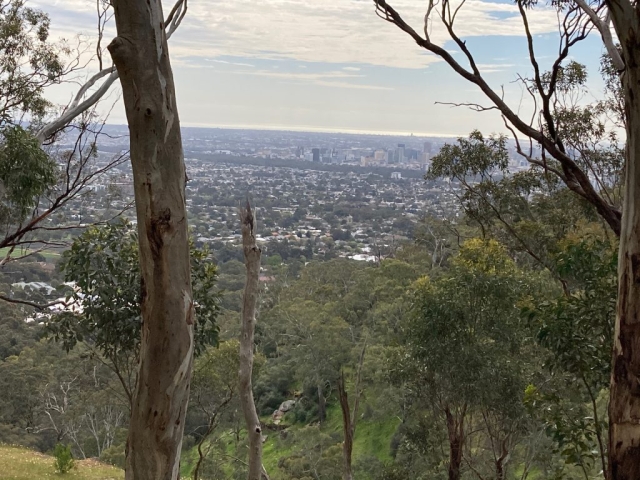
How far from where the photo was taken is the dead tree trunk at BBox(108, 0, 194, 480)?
226 centimetres

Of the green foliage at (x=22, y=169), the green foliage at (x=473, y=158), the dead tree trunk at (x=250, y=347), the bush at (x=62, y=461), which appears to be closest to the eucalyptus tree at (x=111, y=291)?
the dead tree trunk at (x=250, y=347)

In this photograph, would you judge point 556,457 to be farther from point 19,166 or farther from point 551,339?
point 19,166

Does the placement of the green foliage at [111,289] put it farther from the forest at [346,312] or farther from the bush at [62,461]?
the bush at [62,461]

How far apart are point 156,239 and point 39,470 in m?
6.38

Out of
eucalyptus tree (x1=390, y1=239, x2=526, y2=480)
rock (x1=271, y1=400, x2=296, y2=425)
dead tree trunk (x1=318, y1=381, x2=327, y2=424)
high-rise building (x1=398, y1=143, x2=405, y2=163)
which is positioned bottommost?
rock (x1=271, y1=400, x2=296, y2=425)

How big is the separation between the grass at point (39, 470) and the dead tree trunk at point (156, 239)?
532cm

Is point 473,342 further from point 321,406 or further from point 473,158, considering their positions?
point 321,406

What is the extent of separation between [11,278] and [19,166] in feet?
63.3

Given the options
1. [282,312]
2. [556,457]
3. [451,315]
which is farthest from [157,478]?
[282,312]

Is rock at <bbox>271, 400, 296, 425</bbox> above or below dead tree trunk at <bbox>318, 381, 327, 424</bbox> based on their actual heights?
below

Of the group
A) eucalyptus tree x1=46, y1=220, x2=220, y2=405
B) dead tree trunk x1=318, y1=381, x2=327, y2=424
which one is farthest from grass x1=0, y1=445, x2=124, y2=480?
dead tree trunk x1=318, y1=381, x2=327, y2=424

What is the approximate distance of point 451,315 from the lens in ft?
20.7

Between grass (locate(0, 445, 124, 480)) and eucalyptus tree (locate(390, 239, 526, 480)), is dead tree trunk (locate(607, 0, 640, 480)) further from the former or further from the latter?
grass (locate(0, 445, 124, 480))

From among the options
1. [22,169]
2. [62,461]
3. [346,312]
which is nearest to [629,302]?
[22,169]
